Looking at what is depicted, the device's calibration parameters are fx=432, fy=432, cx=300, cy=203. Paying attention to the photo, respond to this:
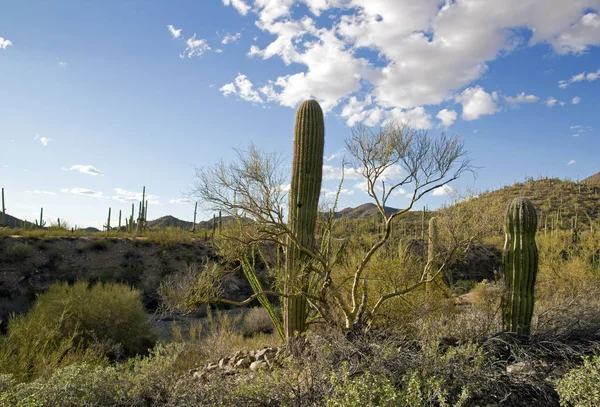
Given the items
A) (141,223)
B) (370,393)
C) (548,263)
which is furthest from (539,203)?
(370,393)

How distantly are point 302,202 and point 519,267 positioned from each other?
3693 mm

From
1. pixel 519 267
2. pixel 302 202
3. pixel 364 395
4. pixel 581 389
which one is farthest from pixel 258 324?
pixel 581 389

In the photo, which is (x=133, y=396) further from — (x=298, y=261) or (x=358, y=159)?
(x=358, y=159)

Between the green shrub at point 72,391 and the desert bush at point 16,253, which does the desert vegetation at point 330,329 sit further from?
the desert bush at point 16,253

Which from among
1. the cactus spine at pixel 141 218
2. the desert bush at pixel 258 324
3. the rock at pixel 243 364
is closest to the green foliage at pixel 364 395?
the rock at pixel 243 364

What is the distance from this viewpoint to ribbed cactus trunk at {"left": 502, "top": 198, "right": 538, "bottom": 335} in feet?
22.3

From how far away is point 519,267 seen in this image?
23.0 ft

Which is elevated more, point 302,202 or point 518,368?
point 302,202

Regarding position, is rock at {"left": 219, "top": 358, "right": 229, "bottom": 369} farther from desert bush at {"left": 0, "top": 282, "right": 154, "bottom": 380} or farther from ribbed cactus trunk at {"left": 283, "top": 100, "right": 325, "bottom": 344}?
desert bush at {"left": 0, "top": 282, "right": 154, "bottom": 380}

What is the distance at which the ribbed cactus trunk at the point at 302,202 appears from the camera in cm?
713

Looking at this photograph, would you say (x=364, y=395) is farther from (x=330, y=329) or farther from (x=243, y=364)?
(x=243, y=364)

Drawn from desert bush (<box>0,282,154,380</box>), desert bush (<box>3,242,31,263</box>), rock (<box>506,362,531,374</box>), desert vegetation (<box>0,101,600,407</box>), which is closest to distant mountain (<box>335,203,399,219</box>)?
desert bush (<box>3,242,31,263</box>)

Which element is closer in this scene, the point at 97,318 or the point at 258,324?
the point at 97,318

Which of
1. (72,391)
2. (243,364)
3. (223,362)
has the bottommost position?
(223,362)
